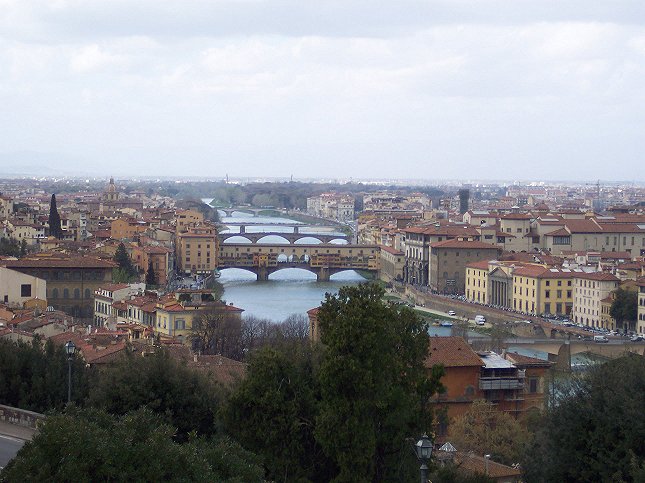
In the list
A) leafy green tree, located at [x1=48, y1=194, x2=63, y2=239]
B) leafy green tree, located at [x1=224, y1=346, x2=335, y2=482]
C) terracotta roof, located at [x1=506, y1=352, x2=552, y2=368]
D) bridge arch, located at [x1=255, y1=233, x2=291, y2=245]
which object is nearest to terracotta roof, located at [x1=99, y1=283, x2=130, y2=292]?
terracotta roof, located at [x1=506, y1=352, x2=552, y2=368]

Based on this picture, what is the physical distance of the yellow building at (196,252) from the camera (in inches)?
1454

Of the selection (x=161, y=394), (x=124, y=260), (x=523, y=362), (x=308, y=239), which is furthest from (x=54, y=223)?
(x=161, y=394)

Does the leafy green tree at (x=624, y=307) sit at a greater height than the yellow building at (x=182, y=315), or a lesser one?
lesser

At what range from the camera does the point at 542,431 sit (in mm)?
8234

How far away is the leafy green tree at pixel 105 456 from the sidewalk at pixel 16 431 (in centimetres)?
195

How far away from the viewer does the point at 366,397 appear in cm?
694

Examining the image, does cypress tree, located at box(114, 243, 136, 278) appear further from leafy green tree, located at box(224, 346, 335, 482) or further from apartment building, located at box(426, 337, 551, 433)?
leafy green tree, located at box(224, 346, 335, 482)

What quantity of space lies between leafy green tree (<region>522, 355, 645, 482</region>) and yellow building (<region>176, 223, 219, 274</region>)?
2890 centimetres

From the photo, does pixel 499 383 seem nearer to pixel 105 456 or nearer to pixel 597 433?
pixel 597 433

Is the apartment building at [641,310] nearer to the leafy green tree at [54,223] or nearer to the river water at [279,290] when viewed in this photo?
the river water at [279,290]

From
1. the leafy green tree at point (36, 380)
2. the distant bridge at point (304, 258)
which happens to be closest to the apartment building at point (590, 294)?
A: the distant bridge at point (304, 258)

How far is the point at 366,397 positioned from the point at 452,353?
5.56 m

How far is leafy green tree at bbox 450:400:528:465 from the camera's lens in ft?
33.7

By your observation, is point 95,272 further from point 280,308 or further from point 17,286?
point 280,308
